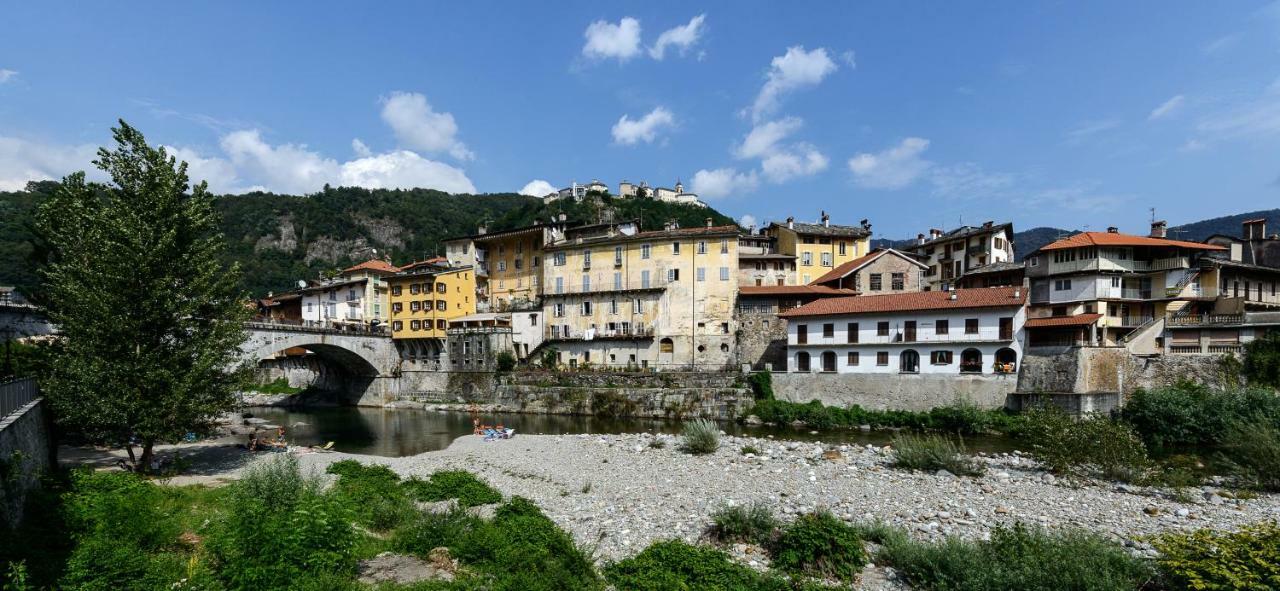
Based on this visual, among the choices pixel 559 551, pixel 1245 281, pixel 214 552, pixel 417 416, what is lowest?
pixel 417 416

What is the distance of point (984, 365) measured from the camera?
118 ft

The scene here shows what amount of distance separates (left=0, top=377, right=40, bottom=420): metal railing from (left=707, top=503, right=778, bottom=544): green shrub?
1809cm

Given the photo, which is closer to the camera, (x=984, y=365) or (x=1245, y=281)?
(x=984, y=365)

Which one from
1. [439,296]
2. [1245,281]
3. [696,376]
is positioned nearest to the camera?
[1245,281]

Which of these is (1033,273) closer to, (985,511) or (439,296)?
(985,511)

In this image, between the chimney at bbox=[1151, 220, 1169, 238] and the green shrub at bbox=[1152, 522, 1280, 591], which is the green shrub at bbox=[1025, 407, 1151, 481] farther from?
the chimney at bbox=[1151, 220, 1169, 238]

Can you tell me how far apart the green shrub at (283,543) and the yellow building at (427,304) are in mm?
48388

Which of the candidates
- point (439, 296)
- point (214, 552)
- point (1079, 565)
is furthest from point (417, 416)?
point (1079, 565)

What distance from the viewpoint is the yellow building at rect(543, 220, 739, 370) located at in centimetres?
5112

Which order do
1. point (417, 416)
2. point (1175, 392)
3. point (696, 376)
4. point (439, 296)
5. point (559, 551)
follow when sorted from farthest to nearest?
point (439, 296) → point (417, 416) → point (696, 376) → point (1175, 392) → point (559, 551)

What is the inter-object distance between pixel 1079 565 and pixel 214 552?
16346 mm

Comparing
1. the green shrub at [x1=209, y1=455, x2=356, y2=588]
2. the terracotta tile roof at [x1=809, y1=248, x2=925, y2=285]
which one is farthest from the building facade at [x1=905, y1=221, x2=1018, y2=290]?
the green shrub at [x1=209, y1=455, x2=356, y2=588]

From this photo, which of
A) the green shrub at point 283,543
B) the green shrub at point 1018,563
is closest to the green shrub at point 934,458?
the green shrub at point 1018,563

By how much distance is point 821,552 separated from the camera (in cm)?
1255
